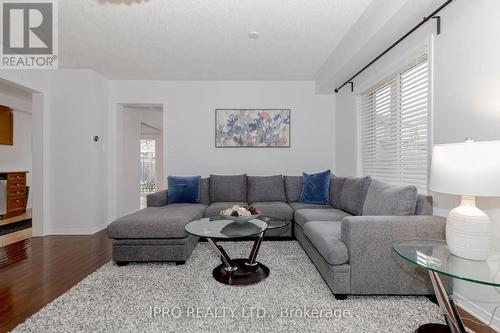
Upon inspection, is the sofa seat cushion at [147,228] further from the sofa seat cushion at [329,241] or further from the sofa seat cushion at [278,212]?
the sofa seat cushion at [329,241]

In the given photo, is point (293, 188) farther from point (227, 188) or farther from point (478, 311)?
point (478, 311)

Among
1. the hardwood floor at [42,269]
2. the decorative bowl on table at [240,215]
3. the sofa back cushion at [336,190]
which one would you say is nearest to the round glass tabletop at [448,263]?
the decorative bowl on table at [240,215]

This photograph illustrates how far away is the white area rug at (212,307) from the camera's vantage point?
1608 millimetres

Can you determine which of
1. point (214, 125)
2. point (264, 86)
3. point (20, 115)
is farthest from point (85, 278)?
point (20, 115)

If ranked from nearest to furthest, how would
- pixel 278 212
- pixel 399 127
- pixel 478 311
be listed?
1. pixel 478 311
2. pixel 399 127
3. pixel 278 212

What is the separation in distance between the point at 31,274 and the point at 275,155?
3536mm

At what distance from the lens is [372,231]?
187 centimetres

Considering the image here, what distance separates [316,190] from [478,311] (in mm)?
2171

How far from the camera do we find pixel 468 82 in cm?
178

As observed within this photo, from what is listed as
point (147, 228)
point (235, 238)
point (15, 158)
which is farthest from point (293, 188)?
point (15, 158)

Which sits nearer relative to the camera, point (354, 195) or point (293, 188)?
point (354, 195)

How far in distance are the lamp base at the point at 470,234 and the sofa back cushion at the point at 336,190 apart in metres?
1.91

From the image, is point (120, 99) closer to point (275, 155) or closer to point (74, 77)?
point (74, 77)

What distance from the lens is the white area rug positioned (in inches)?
63.3
